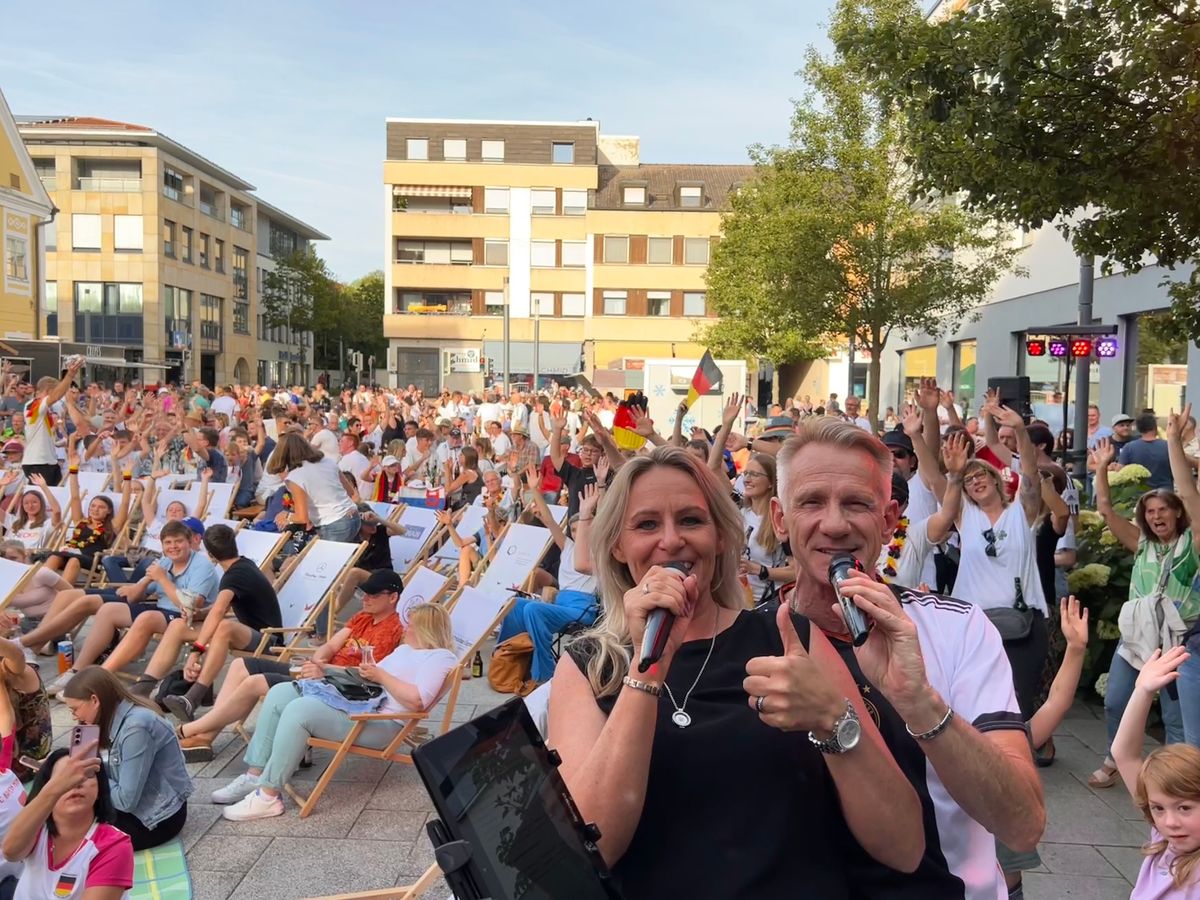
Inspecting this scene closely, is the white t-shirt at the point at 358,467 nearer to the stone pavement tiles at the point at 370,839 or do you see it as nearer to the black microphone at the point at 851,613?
the stone pavement tiles at the point at 370,839

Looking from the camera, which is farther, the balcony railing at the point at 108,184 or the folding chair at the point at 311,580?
the balcony railing at the point at 108,184

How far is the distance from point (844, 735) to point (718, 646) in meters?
0.35

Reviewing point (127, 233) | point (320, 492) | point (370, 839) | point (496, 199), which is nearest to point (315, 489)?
point (320, 492)

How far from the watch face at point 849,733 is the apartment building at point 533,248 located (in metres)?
49.9

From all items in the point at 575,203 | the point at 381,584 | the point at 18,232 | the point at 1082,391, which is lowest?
the point at 381,584

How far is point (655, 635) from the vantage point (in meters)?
1.57

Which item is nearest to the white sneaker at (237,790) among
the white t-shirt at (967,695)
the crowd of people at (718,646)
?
the crowd of people at (718,646)

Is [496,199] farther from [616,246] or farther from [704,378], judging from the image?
[704,378]

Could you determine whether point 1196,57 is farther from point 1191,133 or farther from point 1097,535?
point 1097,535

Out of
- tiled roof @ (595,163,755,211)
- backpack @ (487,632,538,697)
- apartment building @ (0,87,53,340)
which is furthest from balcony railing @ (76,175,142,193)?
backpack @ (487,632,538,697)

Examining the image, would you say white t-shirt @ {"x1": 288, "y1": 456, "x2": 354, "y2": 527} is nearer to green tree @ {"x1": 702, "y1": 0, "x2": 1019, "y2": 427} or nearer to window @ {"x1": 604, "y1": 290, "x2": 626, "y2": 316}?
green tree @ {"x1": 702, "y1": 0, "x2": 1019, "y2": 427}

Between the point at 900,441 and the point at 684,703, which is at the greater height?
the point at 900,441

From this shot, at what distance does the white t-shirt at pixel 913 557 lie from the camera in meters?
4.76

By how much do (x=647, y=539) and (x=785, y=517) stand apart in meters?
0.31
